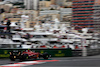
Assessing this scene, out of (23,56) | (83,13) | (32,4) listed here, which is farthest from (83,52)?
(32,4)

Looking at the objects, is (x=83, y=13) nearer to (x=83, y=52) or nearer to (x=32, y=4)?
(x=83, y=52)

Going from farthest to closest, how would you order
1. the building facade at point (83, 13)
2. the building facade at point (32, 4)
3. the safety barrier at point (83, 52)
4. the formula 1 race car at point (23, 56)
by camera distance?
the building facade at point (32, 4), the building facade at point (83, 13), the safety barrier at point (83, 52), the formula 1 race car at point (23, 56)

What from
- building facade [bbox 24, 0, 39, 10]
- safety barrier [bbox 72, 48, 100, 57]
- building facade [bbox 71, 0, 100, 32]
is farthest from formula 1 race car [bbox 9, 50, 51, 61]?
building facade [bbox 24, 0, 39, 10]

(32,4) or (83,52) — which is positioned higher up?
(83,52)

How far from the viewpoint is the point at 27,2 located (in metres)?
145

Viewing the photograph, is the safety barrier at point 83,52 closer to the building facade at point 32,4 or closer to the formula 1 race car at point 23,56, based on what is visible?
the formula 1 race car at point 23,56

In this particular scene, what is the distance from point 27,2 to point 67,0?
24823mm

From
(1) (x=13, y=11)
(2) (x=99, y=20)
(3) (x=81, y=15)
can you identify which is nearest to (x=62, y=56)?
(2) (x=99, y=20)

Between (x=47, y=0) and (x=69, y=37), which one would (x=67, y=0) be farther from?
(x=69, y=37)

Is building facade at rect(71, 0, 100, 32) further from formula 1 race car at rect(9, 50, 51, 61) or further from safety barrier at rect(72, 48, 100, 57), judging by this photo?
formula 1 race car at rect(9, 50, 51, 61)

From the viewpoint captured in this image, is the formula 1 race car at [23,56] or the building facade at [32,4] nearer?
the formula 1 race car at [23,56]

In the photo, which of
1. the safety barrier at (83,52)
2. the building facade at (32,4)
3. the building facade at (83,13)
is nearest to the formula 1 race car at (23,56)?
the safety barrier at (83,52)

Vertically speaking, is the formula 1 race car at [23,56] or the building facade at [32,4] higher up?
the formula 1 race car at [23,56]

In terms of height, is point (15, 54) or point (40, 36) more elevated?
point (15, 54)
